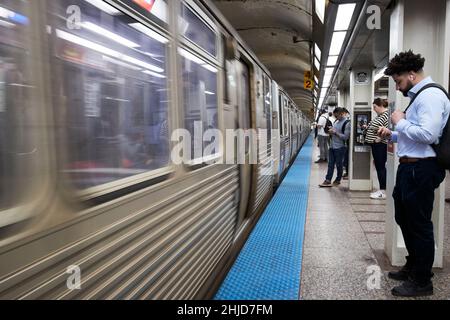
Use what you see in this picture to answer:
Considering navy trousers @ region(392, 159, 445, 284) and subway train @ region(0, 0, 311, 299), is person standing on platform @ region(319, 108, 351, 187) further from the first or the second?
subway train @ region(0, 0, 311, 299)

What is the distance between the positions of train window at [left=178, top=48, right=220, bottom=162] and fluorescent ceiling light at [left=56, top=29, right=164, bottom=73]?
400 mm

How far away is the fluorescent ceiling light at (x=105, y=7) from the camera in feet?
4.60

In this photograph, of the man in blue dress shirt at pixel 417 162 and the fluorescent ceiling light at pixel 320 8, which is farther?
the fluorescent ceiling light at pixel 320 8

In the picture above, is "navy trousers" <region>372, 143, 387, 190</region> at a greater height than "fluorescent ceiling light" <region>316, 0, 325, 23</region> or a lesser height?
lesser

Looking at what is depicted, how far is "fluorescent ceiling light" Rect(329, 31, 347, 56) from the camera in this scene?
18.9 feet

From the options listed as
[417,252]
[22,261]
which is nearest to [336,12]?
[417,252]

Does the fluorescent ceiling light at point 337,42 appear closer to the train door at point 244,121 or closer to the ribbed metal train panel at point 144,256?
the train door at point 244,121

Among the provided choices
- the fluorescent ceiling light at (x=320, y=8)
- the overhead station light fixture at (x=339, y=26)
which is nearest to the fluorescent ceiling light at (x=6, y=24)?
the overhead station light fixture at (x=339, y=26)

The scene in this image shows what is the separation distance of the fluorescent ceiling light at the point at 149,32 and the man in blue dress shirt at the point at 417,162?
175cm

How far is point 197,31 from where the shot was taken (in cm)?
248

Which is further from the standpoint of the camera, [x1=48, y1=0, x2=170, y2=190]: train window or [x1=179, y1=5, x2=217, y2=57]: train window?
[x1=179, y1=5, x2=217, y2=57]: train window

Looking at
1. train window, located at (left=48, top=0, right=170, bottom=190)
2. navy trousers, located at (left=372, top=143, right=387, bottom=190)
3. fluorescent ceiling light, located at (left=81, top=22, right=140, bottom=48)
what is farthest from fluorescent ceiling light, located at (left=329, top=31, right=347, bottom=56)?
fluorescent ceiling light, located at (left=81, top=22, right=140, bottom=48)

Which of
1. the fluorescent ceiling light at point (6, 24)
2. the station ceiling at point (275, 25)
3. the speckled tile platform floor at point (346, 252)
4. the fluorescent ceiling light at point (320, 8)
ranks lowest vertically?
the speckled tile platform floor at point (346, 252)

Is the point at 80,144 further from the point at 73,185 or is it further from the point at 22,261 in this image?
the point at 22,261
